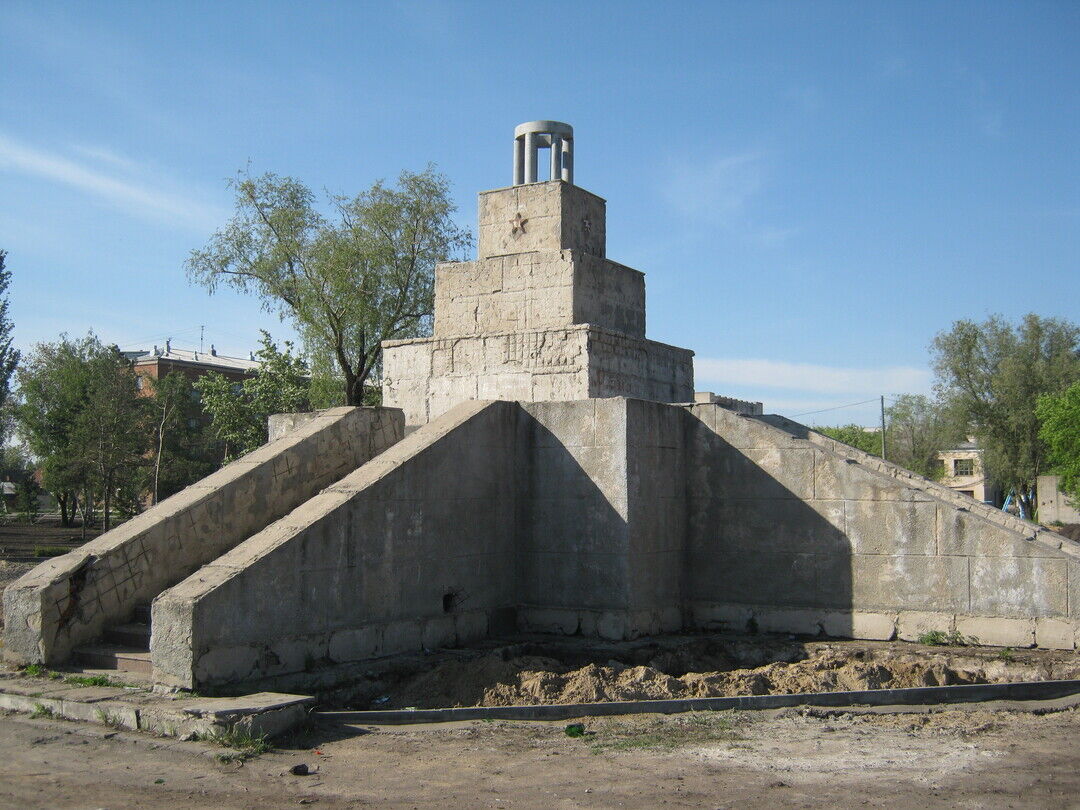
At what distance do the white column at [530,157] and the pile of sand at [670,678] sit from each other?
6.80 meters

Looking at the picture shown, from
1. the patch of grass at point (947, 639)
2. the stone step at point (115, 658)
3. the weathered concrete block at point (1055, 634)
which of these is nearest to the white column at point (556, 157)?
the patch of grass at point (947, 639)

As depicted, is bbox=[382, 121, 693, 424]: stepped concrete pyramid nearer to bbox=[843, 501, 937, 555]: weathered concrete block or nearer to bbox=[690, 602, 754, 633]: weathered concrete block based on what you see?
bbox=[690, 602, 754, 633]: weathered concrete block

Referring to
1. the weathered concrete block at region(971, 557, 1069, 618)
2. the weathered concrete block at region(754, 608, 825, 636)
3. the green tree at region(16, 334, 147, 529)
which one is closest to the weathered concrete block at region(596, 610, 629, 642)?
the weathered concrete block at region(754, 608, 825, 636)

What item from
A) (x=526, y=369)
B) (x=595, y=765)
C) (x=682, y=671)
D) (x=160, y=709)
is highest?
(x=526, y=369)

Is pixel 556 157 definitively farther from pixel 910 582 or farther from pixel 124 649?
pixel 124 649

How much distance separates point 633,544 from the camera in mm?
10156

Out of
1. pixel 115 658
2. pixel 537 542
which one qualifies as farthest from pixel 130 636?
pixel 537 542

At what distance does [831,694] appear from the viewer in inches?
309

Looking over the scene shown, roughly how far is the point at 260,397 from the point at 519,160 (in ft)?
44.1

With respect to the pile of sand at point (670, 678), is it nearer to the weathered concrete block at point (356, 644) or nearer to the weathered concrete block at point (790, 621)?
the weathered concrete block at point (356, 644)

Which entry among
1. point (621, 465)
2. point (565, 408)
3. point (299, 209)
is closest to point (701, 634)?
point (621, 465)

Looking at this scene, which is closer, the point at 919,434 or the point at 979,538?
the point at 979,538

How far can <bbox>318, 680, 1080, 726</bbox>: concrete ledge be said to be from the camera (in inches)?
298

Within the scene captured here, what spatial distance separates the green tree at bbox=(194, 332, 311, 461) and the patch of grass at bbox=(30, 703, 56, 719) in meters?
17.4
